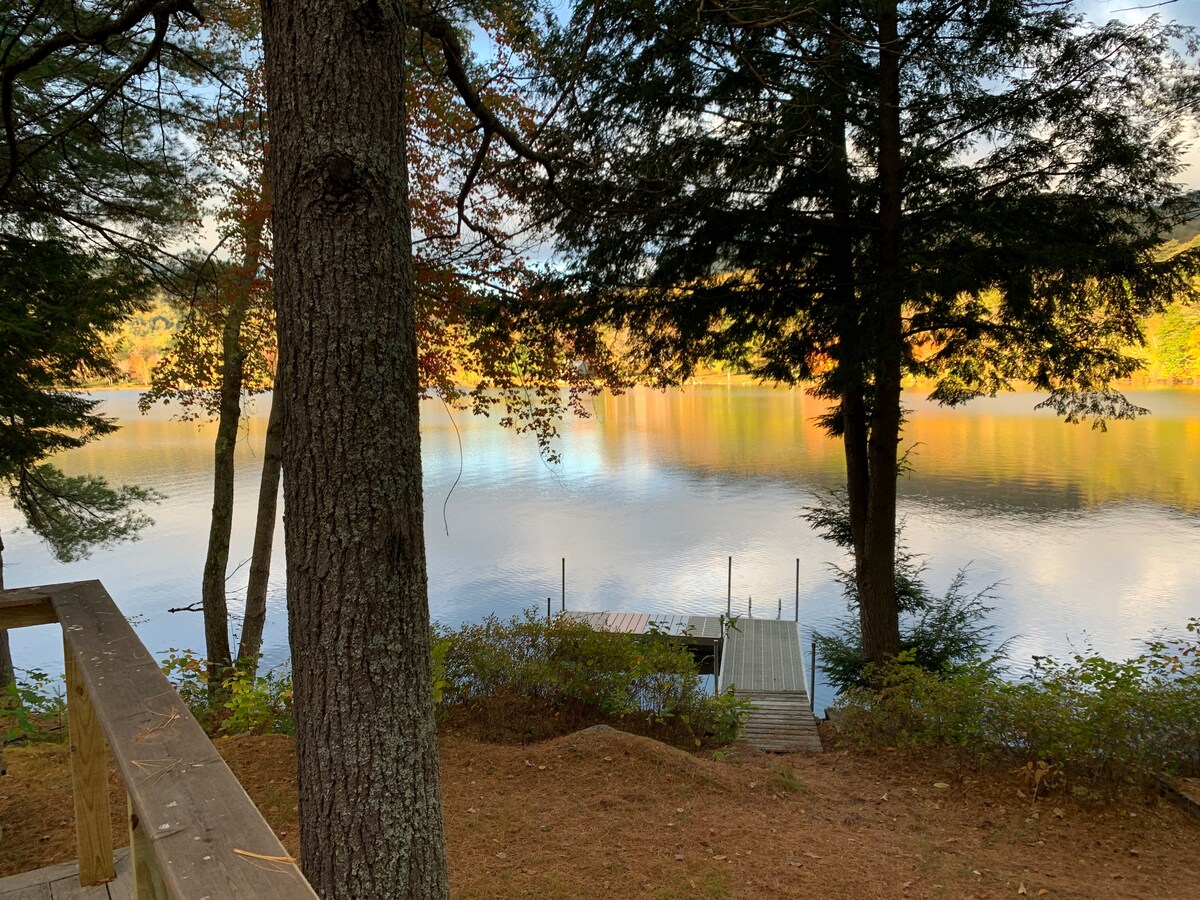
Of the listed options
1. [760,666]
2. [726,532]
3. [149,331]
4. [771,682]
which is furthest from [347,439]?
[726,532]

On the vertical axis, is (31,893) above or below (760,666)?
above

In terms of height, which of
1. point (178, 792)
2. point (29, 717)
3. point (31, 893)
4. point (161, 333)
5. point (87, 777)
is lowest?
point (29, 717)

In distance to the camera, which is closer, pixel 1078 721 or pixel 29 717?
pixel 1078 721

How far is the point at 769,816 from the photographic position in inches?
146

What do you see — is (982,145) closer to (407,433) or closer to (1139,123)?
(1139,123)

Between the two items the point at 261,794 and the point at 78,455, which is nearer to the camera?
the point at 261,794

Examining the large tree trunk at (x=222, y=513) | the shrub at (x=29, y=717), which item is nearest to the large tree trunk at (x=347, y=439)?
the shrub at (x=29, y=717)

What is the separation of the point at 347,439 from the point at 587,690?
4.46 m

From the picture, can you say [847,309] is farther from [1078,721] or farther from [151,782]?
[151,782]

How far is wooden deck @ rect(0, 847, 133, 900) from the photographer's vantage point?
1908 millimetres

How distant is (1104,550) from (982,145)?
49.0 feet

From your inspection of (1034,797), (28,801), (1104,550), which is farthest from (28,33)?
(1104,550)

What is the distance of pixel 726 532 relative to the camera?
2123 centimetres

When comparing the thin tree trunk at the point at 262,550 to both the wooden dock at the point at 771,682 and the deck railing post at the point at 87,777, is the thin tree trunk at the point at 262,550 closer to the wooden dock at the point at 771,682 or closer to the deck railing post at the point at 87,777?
the wooden dock at the point at 771,682
